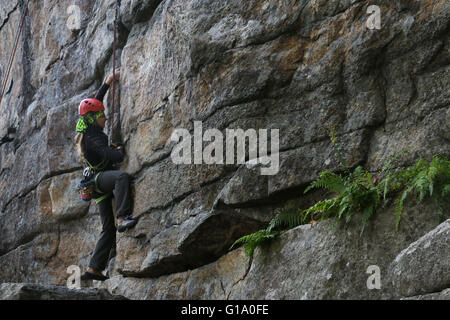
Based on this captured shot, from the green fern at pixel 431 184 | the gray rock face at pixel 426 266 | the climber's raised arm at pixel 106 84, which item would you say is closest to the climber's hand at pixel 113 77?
the climber's raised arm at pixel 106 84

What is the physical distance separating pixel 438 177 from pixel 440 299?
4.48 ft

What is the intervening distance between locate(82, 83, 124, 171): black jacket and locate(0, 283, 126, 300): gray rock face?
3.70 metres

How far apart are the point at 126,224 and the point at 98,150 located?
1.22 m

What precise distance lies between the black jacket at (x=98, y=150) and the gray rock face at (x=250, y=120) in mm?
243

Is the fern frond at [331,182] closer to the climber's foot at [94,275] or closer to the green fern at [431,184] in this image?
the green fern at [431,184]

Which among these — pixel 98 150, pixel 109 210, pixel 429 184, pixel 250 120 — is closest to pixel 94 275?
pixel 109 210

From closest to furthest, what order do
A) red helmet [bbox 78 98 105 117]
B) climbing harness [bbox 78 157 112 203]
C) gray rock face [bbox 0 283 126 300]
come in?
gray rock face [bbox 0 283 126 300] < climbing harness [bbox 78 157 112 203] < red helmet [bbox 78 98 105 117]

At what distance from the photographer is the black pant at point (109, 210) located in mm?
8867

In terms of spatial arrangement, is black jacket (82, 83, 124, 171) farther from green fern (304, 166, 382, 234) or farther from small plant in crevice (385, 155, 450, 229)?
small plant in crevice (385, 155, 450, 229)

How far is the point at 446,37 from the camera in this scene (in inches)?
239

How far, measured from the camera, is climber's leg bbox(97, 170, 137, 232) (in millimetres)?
8773

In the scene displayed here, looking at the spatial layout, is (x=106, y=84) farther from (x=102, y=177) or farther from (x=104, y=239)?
(x=104, y=239)

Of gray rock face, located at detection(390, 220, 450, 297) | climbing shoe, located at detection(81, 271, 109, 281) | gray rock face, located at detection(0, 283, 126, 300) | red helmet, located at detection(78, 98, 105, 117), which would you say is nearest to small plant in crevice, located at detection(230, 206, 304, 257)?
gray rock face, located at detection(0, 283, 126, 300)
